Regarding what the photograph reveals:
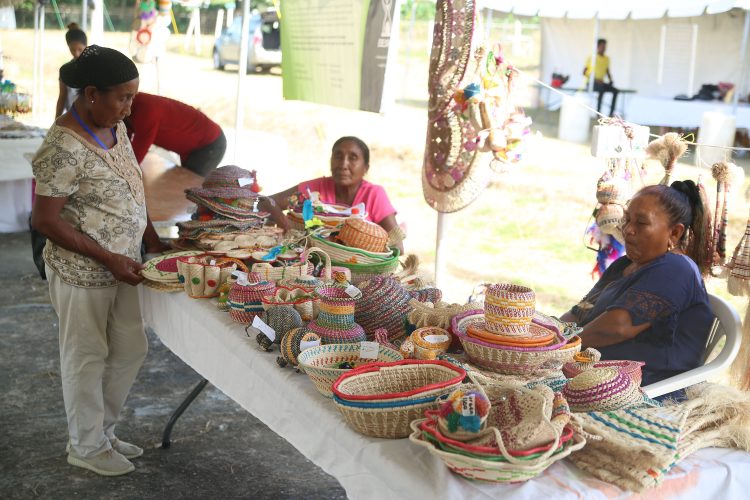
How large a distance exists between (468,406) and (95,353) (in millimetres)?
1945

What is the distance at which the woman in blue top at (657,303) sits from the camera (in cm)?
239

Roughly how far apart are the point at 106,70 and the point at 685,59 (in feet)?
40.7

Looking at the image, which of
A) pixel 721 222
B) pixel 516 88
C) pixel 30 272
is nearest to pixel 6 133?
pixel 30 272

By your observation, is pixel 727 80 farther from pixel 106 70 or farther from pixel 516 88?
pixel 106 70

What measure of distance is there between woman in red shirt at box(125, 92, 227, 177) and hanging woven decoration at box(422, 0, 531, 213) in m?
1.37

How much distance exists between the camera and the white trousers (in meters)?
2.88

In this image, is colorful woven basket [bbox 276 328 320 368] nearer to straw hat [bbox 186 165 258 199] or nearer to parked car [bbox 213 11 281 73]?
straw hat [bbox 186 165 258 199]

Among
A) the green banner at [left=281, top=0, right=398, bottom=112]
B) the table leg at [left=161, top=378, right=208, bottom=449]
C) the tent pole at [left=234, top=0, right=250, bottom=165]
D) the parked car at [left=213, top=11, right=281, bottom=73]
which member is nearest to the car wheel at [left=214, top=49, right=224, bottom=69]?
the parked car at [left=213, top=11, right=281, bottom=73]

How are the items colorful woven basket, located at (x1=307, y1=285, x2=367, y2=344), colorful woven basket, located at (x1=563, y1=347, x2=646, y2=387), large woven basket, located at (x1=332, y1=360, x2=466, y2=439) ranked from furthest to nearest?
colorful woven basket, located at (x1=307, y1=285, x2=367, y2=344) → colorful woven basket, located at (x1=563, y1=347, x2=646, y2=387) → large woven basket, located at (x1=332, y1=360, x2=466, y2=439)

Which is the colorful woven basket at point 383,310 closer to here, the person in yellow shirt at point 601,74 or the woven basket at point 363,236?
the woven basket at point 363,236

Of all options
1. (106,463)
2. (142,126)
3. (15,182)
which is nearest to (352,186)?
(142,126)

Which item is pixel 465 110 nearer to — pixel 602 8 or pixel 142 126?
pixel 142 126

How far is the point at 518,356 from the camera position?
6.26 feet

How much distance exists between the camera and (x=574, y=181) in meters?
9.39
